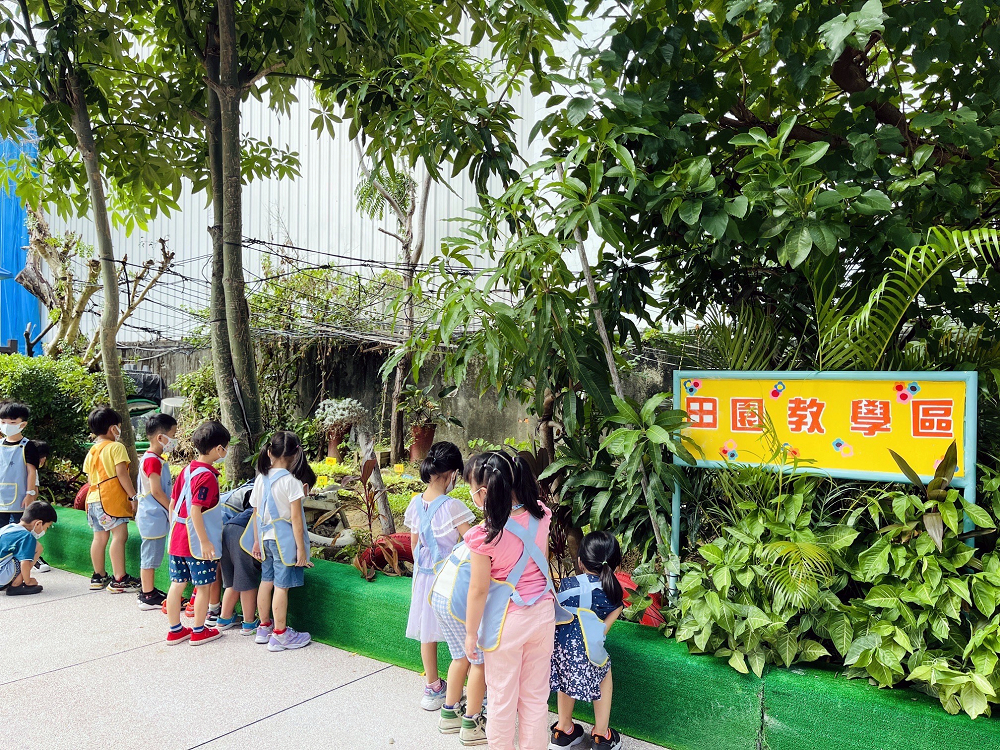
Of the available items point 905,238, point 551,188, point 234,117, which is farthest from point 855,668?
point 234,117

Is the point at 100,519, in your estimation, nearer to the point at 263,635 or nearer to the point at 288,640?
the point at 263,635

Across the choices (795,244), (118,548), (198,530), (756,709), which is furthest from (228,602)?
(795,244)

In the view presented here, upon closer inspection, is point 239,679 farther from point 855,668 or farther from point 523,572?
point 855,668

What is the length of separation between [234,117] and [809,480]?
401 cm

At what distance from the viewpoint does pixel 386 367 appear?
3.35m

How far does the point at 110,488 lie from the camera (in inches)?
181

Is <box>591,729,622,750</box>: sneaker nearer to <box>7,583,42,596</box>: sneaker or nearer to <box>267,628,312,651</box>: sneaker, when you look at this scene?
<box>267,628,312,651</box>: sneaker

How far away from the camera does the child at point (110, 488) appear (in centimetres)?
457

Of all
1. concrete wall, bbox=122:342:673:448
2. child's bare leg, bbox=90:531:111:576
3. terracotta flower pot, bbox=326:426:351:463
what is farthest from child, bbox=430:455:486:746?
terracotta flower pot, bbox=326:426:351:463

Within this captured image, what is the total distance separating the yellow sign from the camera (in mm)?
2561

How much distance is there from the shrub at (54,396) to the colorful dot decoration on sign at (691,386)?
5.91m

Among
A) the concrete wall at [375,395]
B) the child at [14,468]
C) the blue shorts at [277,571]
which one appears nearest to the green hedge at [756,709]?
the blue shorts at [277,571]

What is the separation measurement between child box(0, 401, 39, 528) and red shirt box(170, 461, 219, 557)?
1823 mm

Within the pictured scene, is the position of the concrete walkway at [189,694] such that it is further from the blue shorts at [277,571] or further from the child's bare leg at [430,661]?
the blue shorts at [277,571]
